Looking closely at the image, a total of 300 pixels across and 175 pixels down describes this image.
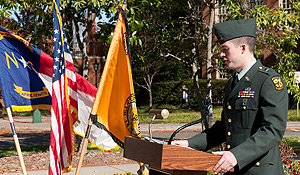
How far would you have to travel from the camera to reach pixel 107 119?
501cm

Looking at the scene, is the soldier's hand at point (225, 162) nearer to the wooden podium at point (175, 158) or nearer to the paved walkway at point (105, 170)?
the wooden podium at point (175, 158)

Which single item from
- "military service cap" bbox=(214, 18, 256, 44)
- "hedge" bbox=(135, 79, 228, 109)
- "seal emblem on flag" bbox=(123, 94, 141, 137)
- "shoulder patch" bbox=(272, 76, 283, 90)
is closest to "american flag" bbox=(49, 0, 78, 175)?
"seal emblem on flag" bbox=(123, 94, 141, 137)

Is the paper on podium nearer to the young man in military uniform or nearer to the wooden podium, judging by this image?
the wooden podium

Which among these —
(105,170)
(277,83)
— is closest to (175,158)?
(277,83)

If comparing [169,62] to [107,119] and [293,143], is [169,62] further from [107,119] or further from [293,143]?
[107,119]

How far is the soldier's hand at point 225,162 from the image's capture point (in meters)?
2.62

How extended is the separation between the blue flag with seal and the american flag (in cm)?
71

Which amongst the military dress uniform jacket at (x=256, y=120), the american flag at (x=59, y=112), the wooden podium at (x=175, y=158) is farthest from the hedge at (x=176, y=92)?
the wooden podium at (x=175, y=158)

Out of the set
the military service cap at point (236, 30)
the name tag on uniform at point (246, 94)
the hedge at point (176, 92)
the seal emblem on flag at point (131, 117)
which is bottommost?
the hedge at point (176, 92)

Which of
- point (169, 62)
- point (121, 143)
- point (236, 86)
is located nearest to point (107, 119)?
point (121, 143)

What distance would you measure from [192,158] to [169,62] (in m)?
28.4

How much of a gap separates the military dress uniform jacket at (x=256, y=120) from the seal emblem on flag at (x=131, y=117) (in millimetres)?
1868

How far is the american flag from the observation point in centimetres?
529

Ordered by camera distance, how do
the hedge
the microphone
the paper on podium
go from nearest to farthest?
the paper on podium < the microphone < the hedge
